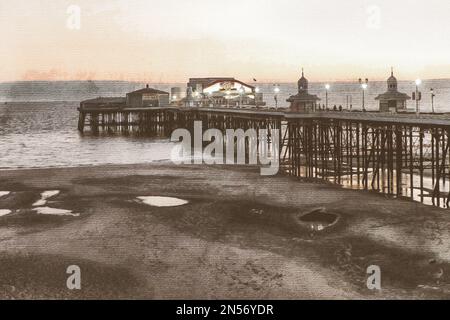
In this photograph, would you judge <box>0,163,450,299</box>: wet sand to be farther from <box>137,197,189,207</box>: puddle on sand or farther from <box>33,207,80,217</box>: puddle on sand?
<box>137,197,189,207</box>: puddle on sand

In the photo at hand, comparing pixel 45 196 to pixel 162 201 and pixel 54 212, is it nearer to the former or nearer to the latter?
pixel 54 212

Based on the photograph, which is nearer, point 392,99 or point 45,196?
point 45,196

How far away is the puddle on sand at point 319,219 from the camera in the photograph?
78.0 ft

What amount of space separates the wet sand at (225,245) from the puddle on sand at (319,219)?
226mm

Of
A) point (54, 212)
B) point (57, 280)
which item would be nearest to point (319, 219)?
point (57, 280)

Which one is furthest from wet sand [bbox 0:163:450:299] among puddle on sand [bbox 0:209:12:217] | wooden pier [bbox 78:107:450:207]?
wooden pier [bbox 78:107:450:207]

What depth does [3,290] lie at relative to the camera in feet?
55.8

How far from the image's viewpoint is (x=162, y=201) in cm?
3056

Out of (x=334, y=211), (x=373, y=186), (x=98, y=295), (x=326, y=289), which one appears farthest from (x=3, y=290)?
(x=373, y=186)

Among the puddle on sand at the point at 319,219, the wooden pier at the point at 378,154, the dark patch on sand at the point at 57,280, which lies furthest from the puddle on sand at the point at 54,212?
the wooden pier at the point at 378,154

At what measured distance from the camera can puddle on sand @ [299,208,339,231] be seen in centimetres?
2377

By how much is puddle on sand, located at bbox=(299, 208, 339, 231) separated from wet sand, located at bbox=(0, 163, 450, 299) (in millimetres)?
226

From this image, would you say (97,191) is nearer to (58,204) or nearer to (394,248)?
(58,204)

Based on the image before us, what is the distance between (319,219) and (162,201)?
9.03 metres
